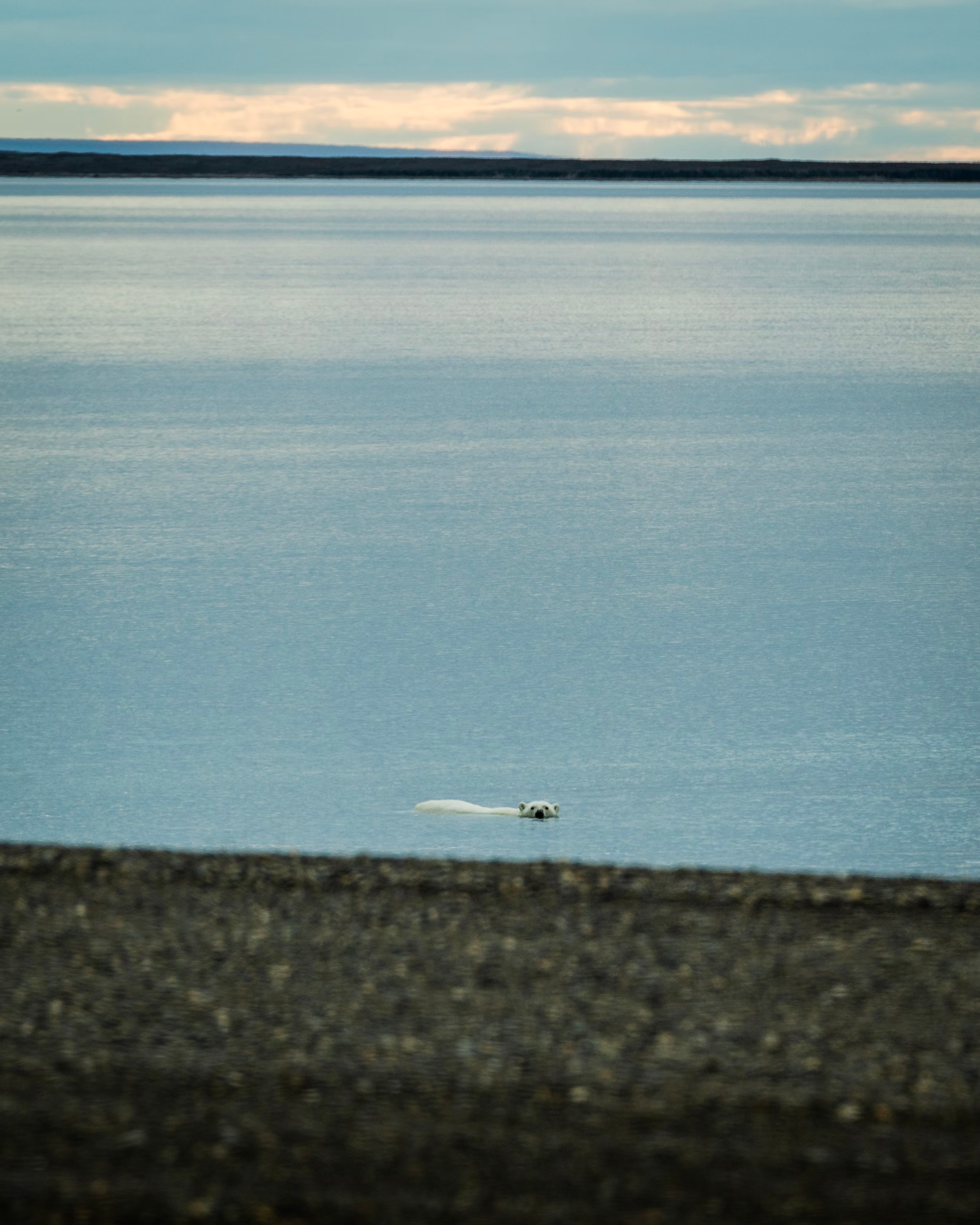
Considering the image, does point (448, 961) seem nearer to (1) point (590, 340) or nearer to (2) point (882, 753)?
(2) point (882, 753)

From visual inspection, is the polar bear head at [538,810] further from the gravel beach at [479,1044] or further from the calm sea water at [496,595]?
the gravel beach at [479,1044]

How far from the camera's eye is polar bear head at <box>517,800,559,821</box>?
24.0ft

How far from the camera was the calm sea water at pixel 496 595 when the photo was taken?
25.2ft

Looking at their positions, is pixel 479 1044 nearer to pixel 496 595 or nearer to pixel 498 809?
pixel 498 809

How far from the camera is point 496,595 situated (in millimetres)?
11461

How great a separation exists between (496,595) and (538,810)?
4.24 meters

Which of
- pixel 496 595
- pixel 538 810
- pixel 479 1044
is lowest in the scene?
pixel 479 1044

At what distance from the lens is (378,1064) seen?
4.06m

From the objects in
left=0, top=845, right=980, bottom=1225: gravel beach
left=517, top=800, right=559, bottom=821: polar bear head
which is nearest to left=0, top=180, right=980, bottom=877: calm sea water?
left=517, top=800, right=559, bottom=821: polar bear head

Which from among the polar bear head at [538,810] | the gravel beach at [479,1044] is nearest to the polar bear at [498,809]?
the polar bear head at [538,810]

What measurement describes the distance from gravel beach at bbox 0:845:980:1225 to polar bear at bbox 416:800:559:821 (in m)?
1.78

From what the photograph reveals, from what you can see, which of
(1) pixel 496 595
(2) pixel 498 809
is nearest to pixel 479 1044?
(2) pixel 498 809

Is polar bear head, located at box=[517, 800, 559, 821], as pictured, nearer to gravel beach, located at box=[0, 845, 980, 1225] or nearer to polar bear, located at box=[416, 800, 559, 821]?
polar bear, located at box=[416, 800, 559, 821]

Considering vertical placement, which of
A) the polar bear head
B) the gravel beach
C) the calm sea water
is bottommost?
the gravel beach
